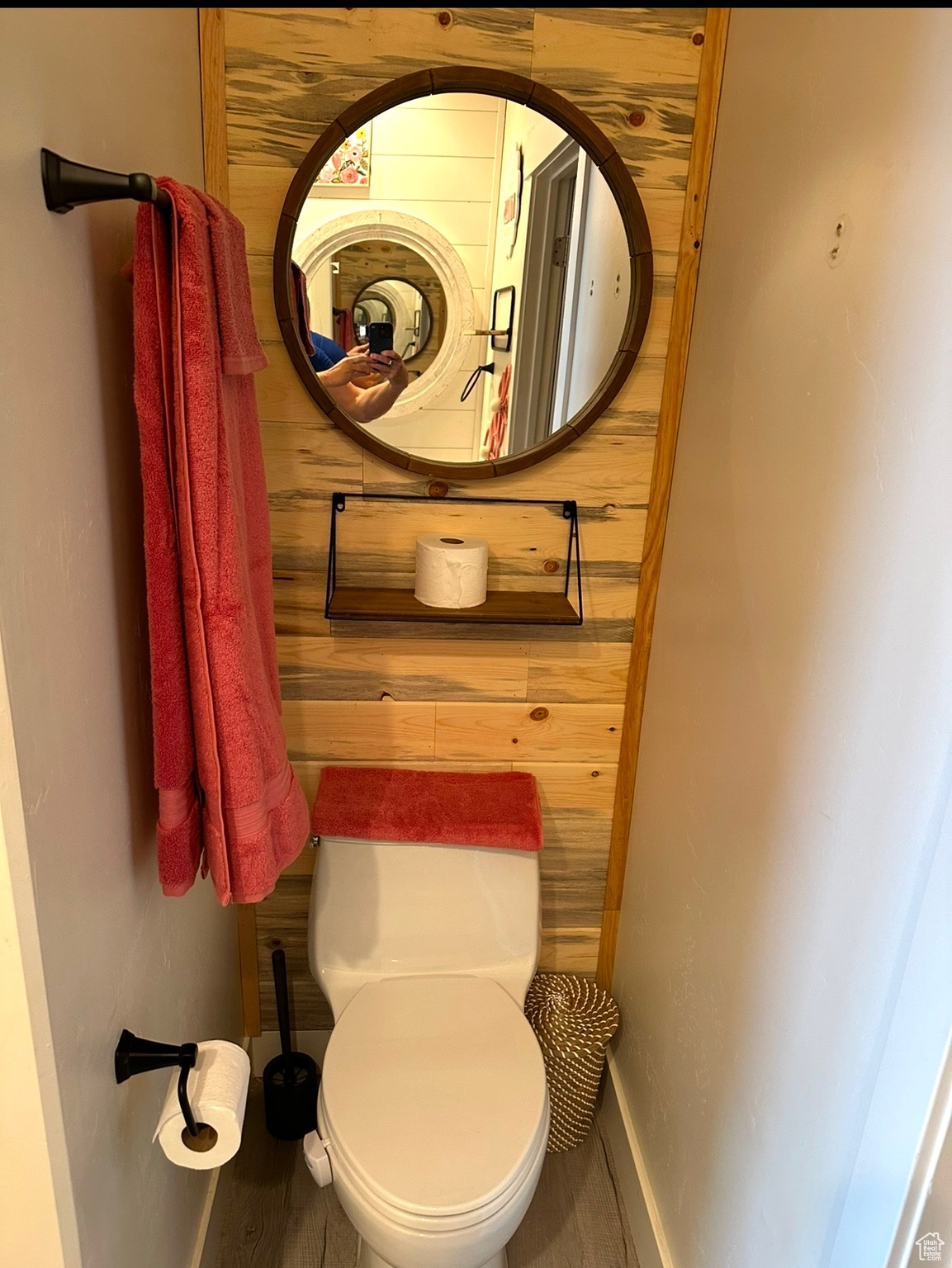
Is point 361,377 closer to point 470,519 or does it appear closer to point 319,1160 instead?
point 470,519

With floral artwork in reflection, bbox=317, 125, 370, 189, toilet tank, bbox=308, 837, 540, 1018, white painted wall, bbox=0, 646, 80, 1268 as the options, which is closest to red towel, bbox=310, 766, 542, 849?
toilet tank, bbox=308, 837, 540, 1018

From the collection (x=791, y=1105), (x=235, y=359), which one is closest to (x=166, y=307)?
(x=235, y=359)

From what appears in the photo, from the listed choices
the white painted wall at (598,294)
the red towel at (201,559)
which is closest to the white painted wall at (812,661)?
the white painted wall at (598,294)

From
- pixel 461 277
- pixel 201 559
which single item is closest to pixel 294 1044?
pixel 201 559

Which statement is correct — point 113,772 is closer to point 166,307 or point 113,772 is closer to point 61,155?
point 166,307

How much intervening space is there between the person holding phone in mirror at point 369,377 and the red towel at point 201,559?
13.9 inches

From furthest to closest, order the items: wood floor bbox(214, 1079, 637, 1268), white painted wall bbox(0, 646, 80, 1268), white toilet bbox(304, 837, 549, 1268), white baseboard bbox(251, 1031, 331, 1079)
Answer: white baseboard bbox(251, 1031, 331, 1079)
wood floor bbox(214, 1079, 637, 1268)
white toilet bbox(304, 837, 549, 1268)
white painted wall bbox(0, 646, 80, 1268)

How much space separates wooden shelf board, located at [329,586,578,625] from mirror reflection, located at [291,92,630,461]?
0.88ft

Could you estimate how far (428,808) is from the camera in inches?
68.1

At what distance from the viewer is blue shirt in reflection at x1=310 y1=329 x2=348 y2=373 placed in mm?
1538

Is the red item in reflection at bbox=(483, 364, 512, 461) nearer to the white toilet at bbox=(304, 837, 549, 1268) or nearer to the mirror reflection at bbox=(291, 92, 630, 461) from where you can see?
the mirror reflection at bbox=(291, 92, 630, 461)

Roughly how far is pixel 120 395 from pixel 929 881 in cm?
101

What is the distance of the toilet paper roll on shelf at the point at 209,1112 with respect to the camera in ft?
3.56

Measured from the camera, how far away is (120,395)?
1052 millimetres
